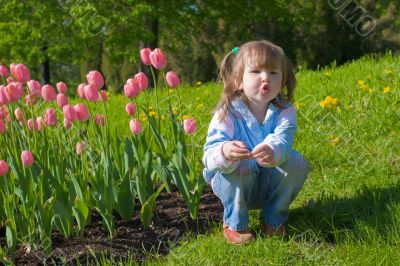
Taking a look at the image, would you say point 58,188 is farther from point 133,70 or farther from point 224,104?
point 133,70

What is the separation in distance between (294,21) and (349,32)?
9.51 m

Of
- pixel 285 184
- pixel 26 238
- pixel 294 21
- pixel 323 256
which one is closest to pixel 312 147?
pixel 285 184

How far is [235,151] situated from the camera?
195 cm

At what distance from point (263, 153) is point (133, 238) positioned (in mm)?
778

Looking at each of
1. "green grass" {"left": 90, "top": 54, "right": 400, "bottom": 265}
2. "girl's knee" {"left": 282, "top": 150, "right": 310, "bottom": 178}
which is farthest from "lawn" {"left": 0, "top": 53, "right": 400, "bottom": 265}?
"girl's knee" {"left": 282, "top": 150, "right": 310, "bottom": 178}

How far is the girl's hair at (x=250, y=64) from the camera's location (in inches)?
83.6

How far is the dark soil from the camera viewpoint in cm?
223

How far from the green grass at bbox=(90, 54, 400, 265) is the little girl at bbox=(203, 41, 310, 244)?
130 millimetres

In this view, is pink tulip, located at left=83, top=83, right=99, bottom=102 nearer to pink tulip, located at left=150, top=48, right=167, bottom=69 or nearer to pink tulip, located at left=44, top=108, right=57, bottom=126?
pink tulip, located at left=44, top=108, right=57, bottom=126

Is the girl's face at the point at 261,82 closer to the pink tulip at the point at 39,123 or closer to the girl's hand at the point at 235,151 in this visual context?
the girl's hand at the point at 235,151

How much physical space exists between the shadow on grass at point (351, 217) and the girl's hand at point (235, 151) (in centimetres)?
42

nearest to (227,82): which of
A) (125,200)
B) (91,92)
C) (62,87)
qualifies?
(91,92)

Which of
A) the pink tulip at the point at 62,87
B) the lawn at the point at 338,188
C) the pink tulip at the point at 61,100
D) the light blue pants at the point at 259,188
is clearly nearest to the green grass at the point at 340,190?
the lawn at the point at 338,188

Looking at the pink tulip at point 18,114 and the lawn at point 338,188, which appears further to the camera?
the pink tulip at point 18,114
